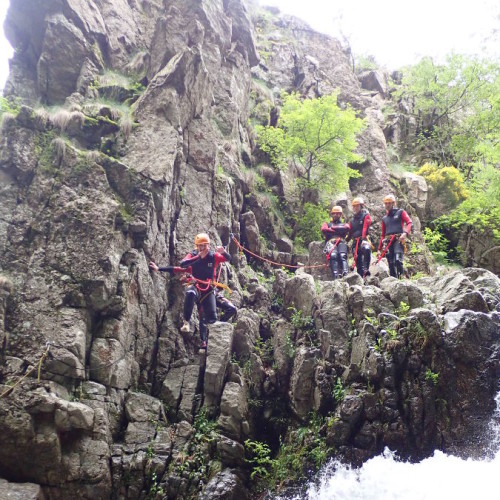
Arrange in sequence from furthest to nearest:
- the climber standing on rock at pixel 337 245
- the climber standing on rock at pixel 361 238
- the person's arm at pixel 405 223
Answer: the climber standing on rock at pixel 337 245 → the climber standing on rock at pixel 361 238 → the person's arm at pixel 405 223

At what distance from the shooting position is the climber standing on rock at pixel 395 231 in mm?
13109

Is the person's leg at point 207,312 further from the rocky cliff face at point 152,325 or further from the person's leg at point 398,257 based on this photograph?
the person's leg at point 398,257

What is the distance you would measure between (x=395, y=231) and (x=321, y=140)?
6.84m

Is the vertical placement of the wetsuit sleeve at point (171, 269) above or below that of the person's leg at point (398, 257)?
below

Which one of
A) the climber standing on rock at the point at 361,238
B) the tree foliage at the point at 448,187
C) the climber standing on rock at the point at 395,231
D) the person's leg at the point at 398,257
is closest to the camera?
the climber standing on rock at the point at 395,231

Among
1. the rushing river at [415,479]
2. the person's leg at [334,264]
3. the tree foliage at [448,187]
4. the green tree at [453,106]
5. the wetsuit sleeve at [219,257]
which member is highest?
the green tree at [453,106]

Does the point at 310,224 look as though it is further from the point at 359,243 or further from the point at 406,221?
the point at 406,221

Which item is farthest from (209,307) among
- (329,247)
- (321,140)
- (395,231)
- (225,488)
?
(321,140)

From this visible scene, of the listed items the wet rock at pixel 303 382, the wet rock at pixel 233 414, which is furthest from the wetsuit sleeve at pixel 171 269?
the wet rock at pixel 303 382

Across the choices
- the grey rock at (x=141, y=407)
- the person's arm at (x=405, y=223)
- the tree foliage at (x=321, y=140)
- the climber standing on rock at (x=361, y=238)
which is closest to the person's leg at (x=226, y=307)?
the grey rock at (x=141, y=407)

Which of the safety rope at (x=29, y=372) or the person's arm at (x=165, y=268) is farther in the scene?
the person's arm at (x=165, y=268)

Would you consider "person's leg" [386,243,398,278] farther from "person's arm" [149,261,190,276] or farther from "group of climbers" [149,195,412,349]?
"person's arm" [149,261,190,276]

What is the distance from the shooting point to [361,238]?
14.1m

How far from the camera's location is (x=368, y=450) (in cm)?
884
